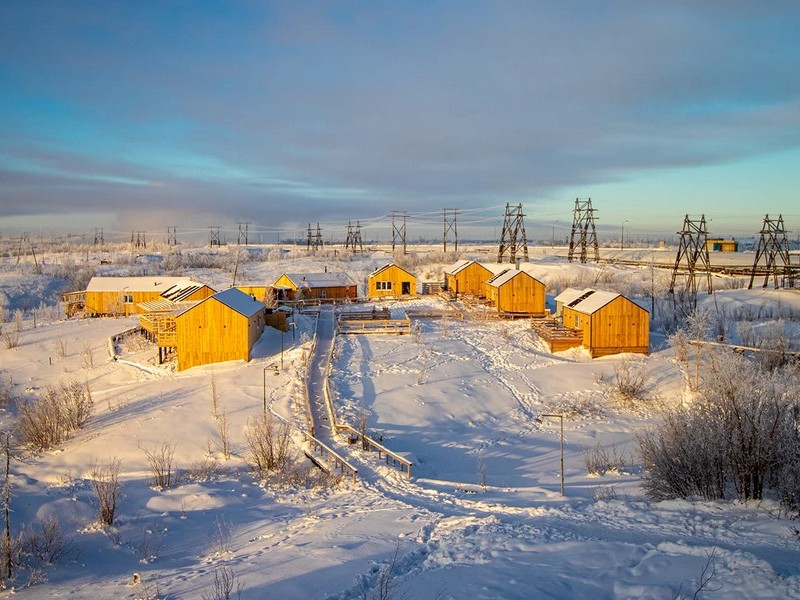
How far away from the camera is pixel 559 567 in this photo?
8711mm

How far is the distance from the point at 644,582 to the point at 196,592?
6.84 m

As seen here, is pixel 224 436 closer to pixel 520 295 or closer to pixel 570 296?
pixel 570 296

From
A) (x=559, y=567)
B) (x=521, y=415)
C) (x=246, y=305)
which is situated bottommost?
(x=521, y=415)

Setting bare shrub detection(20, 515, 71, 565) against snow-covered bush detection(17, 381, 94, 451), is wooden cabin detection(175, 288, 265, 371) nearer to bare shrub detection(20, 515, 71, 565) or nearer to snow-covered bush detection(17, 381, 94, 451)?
snow-covered bush detection(17, 381, 94, 451)

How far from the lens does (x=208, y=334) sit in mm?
30344

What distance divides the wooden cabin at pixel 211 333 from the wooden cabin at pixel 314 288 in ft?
60.0

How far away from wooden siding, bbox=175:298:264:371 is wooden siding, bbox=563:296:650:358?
19.7 m

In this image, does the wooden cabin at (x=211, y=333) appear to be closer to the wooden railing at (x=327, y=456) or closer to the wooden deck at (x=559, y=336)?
the wooden railing at (x=327, y=456)

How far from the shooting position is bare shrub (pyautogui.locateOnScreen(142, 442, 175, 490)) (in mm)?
16255

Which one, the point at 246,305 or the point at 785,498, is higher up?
the point at 246,305

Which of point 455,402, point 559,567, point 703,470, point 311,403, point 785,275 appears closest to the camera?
point 559,567

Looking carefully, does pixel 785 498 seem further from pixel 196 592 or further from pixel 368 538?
pixel 196 592

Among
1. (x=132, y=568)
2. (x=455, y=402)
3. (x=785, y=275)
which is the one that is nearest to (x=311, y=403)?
(x=455, y=402)

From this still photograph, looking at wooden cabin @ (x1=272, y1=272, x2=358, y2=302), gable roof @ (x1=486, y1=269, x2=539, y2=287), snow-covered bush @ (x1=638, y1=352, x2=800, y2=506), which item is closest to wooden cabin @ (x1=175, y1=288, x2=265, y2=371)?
wooden cabin @ (x1=272, y1=272, x2=358, y2=302)
